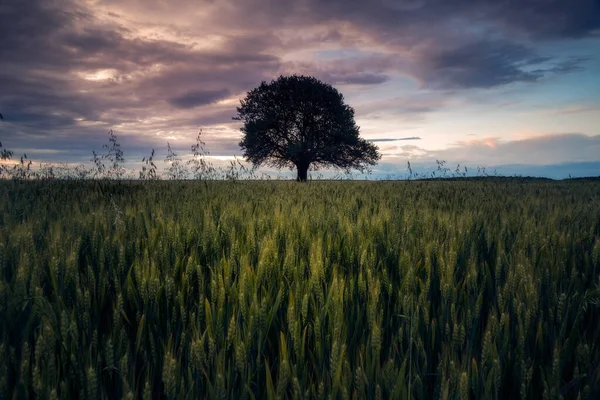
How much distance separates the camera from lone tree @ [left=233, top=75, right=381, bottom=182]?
32500 mm

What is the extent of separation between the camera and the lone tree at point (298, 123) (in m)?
32.5

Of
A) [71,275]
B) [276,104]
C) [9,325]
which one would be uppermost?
[276,104]

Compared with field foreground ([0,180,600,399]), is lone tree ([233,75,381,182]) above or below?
above

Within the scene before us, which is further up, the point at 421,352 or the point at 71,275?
the point at 71,275

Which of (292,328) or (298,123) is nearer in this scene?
(292,328)

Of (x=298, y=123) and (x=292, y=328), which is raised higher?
(x=298, y=123)

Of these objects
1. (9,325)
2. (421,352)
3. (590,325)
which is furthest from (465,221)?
(9,325)

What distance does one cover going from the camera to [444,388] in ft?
3.90

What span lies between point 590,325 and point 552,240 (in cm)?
149

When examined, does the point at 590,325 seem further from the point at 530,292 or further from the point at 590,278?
the point at 590,278

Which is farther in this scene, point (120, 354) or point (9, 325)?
point (9, 325)

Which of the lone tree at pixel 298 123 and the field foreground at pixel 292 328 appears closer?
the field foreground at pixel 292 328

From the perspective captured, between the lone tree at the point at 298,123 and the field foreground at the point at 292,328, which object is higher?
the lone tree at the point at 298,123

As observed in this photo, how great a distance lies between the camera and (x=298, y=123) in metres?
33.6
